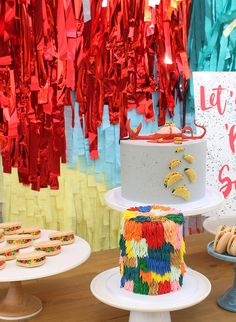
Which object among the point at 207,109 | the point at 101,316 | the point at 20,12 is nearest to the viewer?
the point at 101,316

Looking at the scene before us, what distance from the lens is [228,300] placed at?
122cm

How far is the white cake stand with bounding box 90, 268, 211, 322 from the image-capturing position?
3.08ft

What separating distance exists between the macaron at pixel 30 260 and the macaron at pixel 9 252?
5 centimetres

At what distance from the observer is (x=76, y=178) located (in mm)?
1891

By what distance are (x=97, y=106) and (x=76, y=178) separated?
0.94ft

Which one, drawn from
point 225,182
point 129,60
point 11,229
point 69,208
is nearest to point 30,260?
point 11,229

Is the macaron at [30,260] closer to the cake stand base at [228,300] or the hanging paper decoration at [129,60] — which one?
the cake stand base at [228,300]

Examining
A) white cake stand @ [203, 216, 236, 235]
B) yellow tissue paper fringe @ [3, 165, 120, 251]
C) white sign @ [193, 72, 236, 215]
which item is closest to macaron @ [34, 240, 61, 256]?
white cake stand @ [203, 216, 236, 235]

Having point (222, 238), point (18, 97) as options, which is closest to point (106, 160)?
point (18, 97)

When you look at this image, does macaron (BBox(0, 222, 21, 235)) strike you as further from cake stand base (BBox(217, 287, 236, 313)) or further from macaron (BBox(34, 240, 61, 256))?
cake stand base (BBox(217, 287, 236, 313))

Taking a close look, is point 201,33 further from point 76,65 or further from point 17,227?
point 17,227

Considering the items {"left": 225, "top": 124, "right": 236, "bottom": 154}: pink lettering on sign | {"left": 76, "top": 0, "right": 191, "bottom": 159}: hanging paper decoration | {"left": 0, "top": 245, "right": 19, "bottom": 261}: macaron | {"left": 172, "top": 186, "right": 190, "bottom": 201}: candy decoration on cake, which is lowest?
{"left": 0, "top": 245, "right": 19, "bottom": 261}: macaron

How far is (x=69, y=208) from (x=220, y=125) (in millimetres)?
707

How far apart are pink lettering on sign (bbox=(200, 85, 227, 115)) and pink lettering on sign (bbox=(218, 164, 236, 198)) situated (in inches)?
9.2
